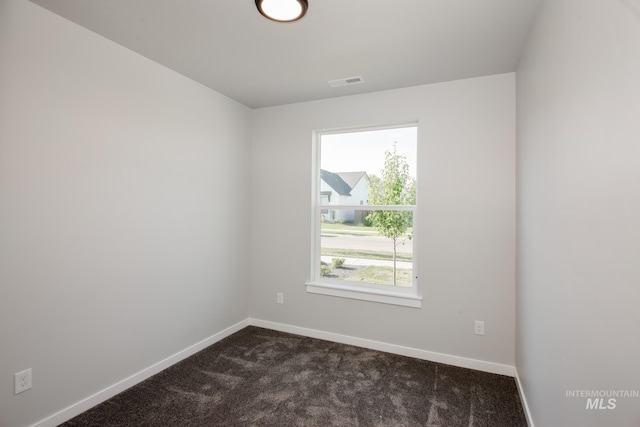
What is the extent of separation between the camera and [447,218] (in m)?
2.89

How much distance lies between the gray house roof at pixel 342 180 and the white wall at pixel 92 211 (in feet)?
4.13

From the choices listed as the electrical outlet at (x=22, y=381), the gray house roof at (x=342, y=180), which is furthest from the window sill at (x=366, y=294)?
the electrical outlet at (x=22, y=381)

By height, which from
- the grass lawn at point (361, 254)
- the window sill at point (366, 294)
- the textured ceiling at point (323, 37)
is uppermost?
the textured ceiling at point (323, 37)

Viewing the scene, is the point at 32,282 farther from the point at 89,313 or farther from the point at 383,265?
the point at 383,265

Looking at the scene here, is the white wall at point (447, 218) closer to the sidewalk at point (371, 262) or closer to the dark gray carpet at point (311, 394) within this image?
the sidewalk at point (371, 262)

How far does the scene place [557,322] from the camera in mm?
1471

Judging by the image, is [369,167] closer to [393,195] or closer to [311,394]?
[393,195]

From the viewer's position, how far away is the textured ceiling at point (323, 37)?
1874 millimetres

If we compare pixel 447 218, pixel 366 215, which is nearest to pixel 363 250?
pixel 366 215

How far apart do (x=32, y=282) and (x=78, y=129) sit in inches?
40.1

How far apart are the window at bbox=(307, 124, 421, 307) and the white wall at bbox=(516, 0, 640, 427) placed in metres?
1.24

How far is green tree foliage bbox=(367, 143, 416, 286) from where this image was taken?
3.17 meters

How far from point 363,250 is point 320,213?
2.16 feet

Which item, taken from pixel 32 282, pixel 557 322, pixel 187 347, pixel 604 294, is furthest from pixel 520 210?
pixel 32 282
